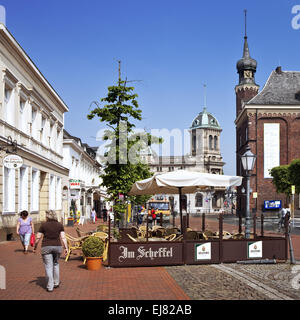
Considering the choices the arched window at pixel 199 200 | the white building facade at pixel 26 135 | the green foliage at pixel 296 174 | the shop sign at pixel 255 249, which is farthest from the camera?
the arched window at pixel 199 200

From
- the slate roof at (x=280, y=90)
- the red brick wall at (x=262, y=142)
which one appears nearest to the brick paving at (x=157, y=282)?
the red brick wall at (x=262, y=142)

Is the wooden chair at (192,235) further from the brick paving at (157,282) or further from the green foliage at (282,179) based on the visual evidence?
the green foliage at (282,179)

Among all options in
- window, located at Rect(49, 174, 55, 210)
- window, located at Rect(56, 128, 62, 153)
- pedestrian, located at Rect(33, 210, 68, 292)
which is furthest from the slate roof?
pedestrian, located at Rect(33, 210, 68, 292)

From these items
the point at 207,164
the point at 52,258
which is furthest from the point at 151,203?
the point at 207,164

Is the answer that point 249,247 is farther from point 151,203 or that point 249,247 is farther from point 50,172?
point 151,203

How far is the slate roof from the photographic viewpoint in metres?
63.3

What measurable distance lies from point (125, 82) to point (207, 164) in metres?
109

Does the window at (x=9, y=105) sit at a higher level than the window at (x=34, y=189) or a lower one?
higher

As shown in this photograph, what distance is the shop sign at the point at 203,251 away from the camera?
1283 cm

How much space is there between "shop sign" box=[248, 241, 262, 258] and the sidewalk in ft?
8.87

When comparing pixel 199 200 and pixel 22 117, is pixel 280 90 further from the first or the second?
pixel 199 200

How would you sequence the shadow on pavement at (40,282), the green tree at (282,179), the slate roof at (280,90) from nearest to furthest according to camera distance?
the shadow on pavement at (40,282) < the green tree at (282,179) < the slate roof at (280,90)

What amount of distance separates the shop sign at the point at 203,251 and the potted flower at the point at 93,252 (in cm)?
268

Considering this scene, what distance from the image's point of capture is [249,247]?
13.2 meters
